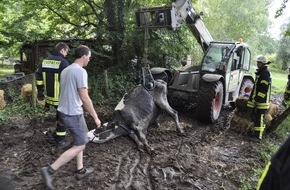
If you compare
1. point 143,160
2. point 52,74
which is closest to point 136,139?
point 143,160

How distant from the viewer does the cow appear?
590cm

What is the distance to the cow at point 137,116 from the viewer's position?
5.90 m

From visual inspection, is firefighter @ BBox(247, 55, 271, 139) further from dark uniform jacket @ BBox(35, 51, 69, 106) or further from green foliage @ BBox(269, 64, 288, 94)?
green foliage @ BBox(269, 64, 288, 94)

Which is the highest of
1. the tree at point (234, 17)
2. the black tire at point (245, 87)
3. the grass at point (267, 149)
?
the tree at point (234, 17)

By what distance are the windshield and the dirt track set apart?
1.98 metres

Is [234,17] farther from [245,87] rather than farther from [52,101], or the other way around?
[52,101]

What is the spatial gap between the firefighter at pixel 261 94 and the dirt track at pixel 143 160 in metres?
0.45

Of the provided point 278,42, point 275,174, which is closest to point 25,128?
point 275,174

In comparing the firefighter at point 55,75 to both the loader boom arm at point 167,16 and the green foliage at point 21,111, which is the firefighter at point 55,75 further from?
the loader boom arm at point 167,16

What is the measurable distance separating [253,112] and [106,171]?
4146 millimetres

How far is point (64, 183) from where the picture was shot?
429 centimetres

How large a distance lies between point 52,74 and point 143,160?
2.43 metres

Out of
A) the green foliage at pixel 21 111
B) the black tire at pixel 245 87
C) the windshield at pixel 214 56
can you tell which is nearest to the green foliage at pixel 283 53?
the black tire at pixel 245 87

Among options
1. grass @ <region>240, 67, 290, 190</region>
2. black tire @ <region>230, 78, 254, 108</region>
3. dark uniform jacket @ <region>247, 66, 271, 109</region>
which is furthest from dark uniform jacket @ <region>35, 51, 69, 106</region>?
black tire @ <region>230, 78, 254, 108</region>
